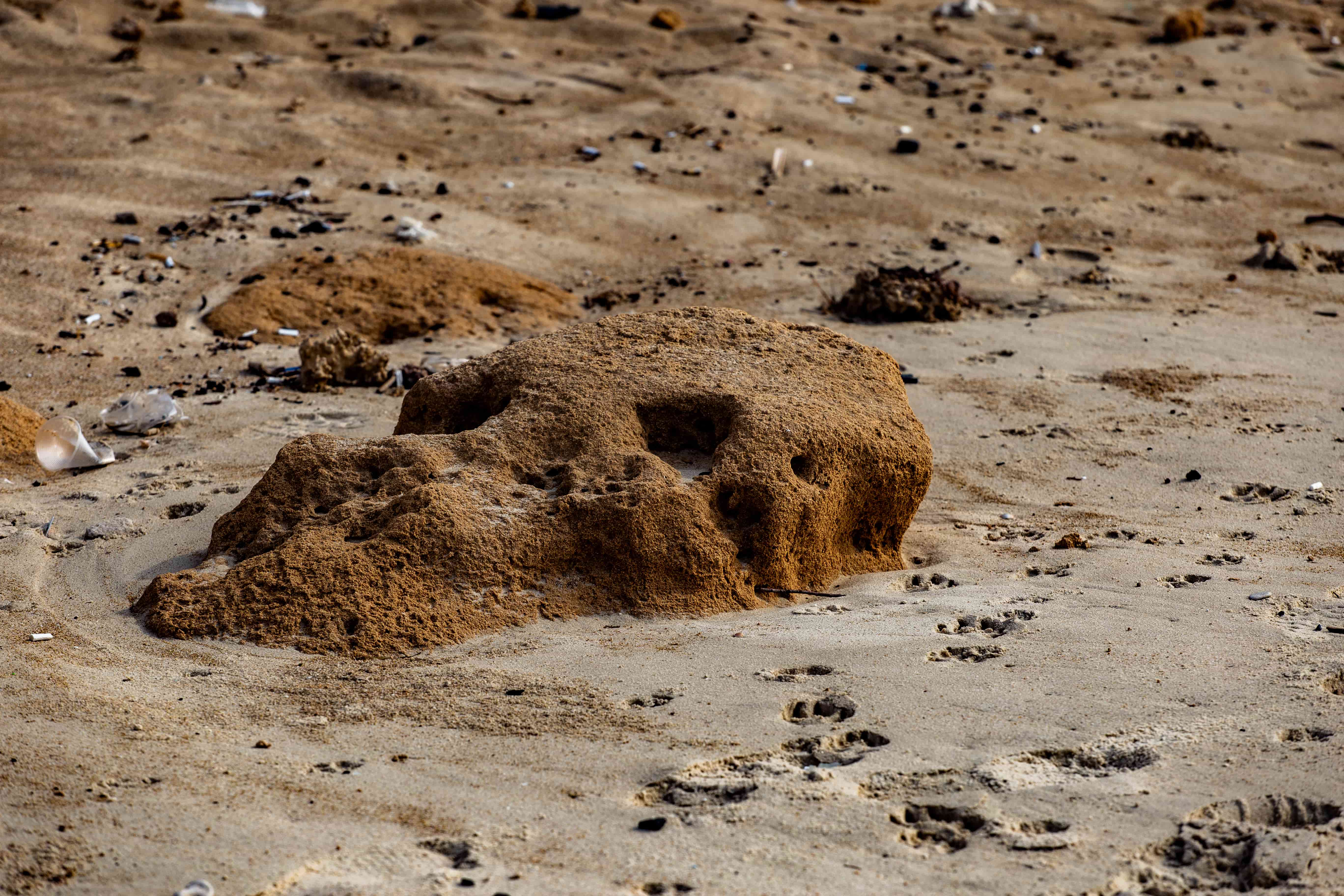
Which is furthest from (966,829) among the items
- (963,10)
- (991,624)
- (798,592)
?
(963,10)

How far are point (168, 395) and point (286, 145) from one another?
3.08 meters

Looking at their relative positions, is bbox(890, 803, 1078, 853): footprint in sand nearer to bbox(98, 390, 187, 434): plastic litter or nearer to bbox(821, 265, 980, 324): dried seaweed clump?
bbox(98, 390, 187, 434): plastic litter

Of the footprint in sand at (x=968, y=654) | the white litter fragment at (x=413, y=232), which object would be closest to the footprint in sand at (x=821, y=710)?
the footprint in sand at (x=968, y=654)

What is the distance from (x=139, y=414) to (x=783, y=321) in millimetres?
3138

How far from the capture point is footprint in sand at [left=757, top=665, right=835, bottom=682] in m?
3.31

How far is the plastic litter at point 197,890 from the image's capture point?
8.09 feet

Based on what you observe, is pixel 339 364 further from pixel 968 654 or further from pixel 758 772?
pixel 758 772

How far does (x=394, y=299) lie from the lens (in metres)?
6.71

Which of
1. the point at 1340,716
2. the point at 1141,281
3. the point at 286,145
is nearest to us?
the point at 1340,716

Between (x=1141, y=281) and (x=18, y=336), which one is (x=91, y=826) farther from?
(x=1141, y=281)

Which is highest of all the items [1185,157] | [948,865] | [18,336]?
[1185,157]

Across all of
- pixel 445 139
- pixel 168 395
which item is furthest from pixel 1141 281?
pixel 168 395

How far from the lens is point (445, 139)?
8.63 metres

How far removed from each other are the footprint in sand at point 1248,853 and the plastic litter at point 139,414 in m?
4.31
